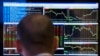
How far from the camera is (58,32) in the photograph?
54.6 inches

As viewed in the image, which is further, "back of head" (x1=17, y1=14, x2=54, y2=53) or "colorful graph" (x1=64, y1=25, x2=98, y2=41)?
"colorful graph" (x1=64, y1=25, x2=98, y2=41)

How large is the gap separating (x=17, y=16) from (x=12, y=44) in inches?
4.9

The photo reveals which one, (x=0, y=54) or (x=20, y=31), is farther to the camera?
(x=0, y=54)

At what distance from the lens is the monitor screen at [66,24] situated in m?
1.37

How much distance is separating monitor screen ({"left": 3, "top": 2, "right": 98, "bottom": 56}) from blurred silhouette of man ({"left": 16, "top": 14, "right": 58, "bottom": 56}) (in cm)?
43

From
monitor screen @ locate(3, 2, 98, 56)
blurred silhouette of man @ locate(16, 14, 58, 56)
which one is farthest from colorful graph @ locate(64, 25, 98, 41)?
blurred silhouette of man @ locate(16, 14, 58, 56)

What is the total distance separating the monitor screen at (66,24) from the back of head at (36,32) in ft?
1.43

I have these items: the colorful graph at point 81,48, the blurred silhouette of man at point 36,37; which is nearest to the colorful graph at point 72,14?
the colorful graph at point 81,48

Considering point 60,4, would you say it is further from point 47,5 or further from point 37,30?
point 37,30

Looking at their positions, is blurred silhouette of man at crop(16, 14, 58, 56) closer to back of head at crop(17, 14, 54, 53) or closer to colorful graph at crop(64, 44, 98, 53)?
back of head at crop(17, 14, 54, 53)

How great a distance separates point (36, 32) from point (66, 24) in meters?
0.48

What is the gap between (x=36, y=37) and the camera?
917 mm

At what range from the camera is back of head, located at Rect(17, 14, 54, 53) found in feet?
3.00

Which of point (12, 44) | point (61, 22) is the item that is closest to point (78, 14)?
point (61, 22)
